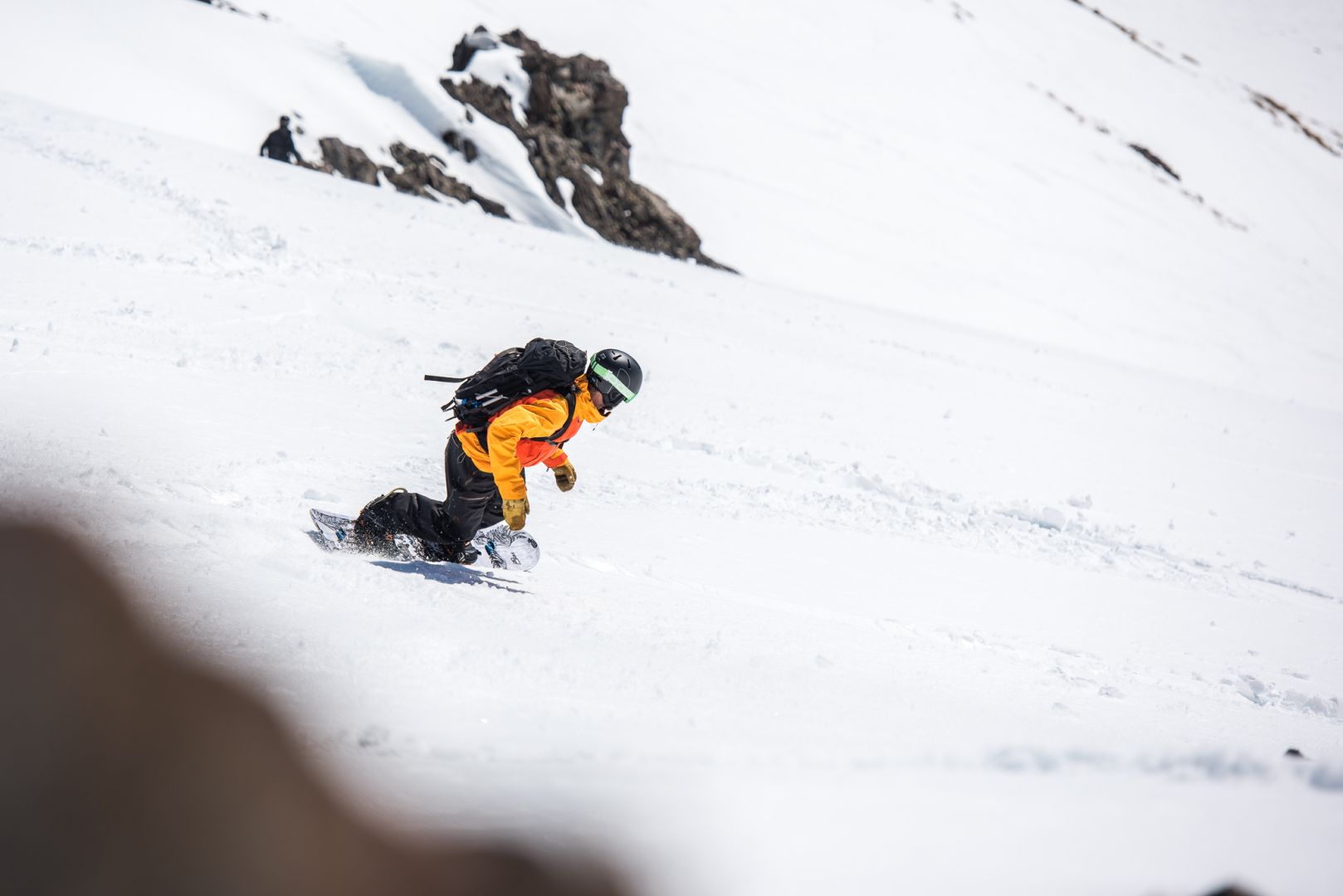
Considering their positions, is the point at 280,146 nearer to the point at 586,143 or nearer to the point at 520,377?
the point at 586,143

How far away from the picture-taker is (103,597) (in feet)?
8.23

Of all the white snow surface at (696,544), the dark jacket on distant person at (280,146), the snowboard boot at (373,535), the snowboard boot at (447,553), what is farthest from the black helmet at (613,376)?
the dark jacket on distant person at (280,146)

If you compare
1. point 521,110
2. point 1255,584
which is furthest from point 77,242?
point 521,110

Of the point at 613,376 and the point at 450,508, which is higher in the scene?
the point at 613,376

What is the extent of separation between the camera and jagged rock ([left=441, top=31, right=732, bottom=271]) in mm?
36594

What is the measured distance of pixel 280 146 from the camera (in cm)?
2725

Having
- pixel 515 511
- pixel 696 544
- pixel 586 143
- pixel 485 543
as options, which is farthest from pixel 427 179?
pixel 515 511

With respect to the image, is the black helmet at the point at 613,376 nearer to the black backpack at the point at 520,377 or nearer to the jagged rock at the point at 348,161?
the black backpack at the point at 520,377

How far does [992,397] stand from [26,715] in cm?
1451

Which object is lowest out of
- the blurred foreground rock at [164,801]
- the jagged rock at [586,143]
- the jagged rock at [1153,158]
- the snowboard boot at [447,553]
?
the snowboard boot at [447,553]

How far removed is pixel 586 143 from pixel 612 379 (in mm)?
38420

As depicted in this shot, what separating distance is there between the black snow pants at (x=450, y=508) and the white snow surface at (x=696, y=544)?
0.28 metres

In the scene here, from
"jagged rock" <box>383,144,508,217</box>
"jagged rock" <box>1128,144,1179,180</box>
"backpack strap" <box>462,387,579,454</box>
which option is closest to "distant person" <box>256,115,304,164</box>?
"jagged rock" <box>383,144,508,217</box>

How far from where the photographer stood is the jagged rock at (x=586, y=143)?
3659 cm
